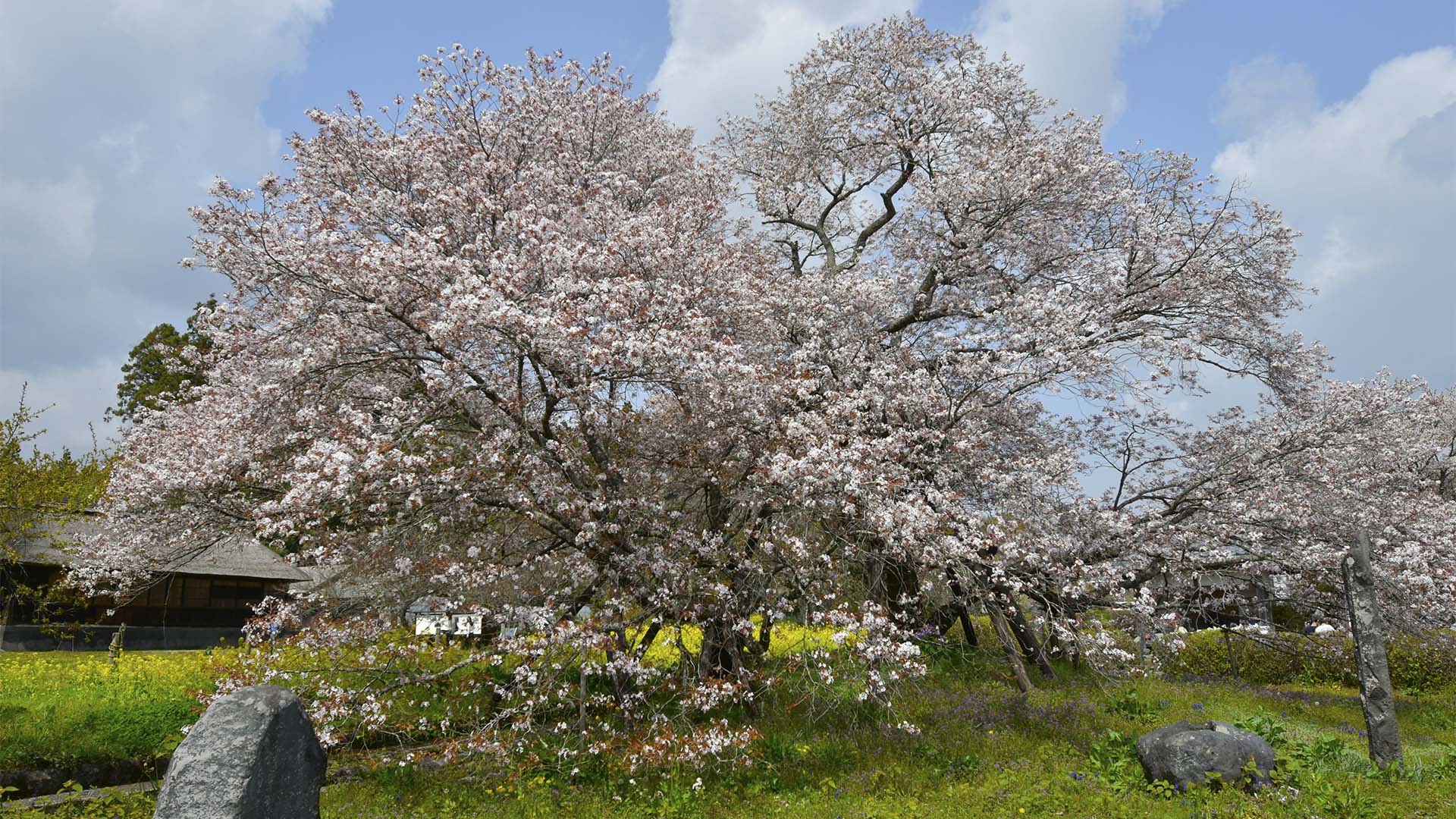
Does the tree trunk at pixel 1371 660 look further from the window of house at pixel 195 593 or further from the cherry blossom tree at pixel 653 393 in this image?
the window of house at pixel 195 593

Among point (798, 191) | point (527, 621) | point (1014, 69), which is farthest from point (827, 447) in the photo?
point (1014, 69)

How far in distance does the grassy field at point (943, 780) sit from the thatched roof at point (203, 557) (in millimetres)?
8826

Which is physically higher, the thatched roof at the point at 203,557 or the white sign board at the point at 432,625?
the thatched roof at the point at 203,557

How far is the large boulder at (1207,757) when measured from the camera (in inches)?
348

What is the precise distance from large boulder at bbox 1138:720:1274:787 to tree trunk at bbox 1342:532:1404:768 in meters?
2.57

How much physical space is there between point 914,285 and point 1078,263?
3.35m

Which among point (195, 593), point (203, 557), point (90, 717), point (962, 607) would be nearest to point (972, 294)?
point (962, 607)

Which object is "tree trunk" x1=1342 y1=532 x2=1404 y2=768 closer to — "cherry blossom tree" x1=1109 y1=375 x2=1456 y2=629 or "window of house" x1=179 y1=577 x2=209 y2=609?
"cherry blossom tree" x1=1109 y1=375 x2=1456 y2=629

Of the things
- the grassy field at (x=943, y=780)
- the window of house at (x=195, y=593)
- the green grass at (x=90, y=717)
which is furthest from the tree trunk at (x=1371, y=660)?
the window of house at (x=195, y=593)

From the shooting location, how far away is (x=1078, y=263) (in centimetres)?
1698

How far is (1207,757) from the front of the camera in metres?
8.88

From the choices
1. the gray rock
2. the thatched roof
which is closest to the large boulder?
the gray rock

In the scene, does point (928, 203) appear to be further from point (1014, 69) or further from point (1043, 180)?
point (1014, 69)

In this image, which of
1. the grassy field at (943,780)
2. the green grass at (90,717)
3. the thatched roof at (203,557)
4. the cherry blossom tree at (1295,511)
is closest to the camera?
the grassy field at (943,780)
